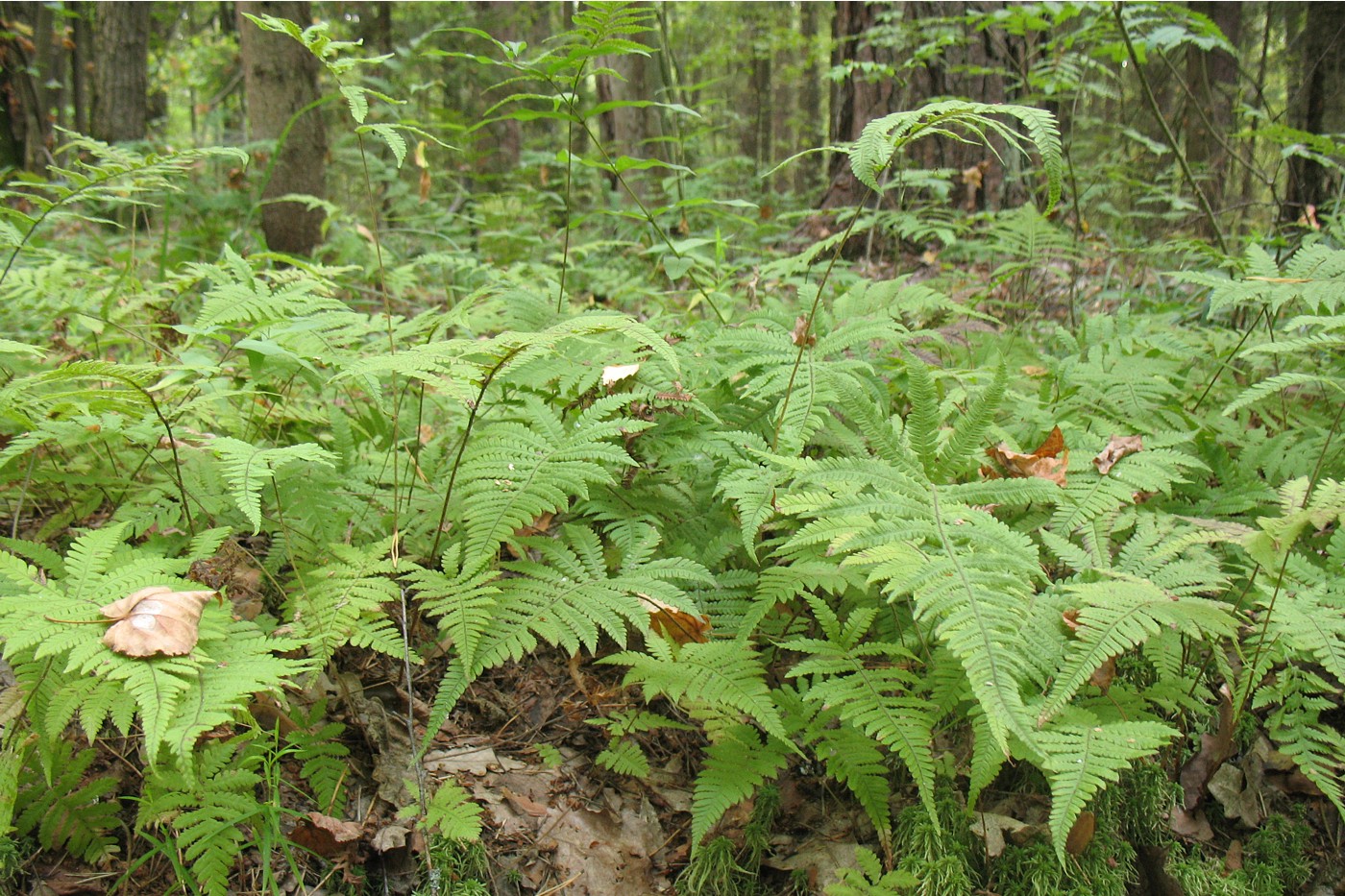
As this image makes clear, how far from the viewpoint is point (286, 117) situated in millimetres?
5328

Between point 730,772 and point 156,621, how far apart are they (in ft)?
4.07

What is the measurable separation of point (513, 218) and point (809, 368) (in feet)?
15.9

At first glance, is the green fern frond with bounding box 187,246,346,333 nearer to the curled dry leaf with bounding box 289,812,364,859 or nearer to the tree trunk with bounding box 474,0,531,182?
the curled dry leaf with bounding box 289,812,364,859

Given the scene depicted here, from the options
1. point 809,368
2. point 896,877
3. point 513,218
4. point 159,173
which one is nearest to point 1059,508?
point 809,368

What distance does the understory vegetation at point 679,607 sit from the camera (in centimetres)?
159

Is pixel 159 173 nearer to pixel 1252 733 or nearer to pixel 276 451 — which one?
pixel 276 451

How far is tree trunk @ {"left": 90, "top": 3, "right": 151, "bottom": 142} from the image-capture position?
27.7 ft

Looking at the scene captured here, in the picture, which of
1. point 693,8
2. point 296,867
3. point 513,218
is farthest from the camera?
point 693,8

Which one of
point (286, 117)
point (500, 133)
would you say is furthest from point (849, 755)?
point (500, 133)

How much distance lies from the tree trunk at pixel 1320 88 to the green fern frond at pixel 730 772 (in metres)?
5.02

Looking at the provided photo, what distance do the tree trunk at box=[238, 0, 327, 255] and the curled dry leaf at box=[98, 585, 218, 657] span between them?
427cm

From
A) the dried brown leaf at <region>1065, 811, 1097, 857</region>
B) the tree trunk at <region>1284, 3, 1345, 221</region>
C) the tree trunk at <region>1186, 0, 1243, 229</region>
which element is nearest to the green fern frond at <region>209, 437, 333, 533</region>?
the dried brown leaf at <region>1065, 811, 1097, 857</region>

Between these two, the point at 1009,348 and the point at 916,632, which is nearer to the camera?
the point at 916,632

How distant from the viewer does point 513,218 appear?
645 centimetres
